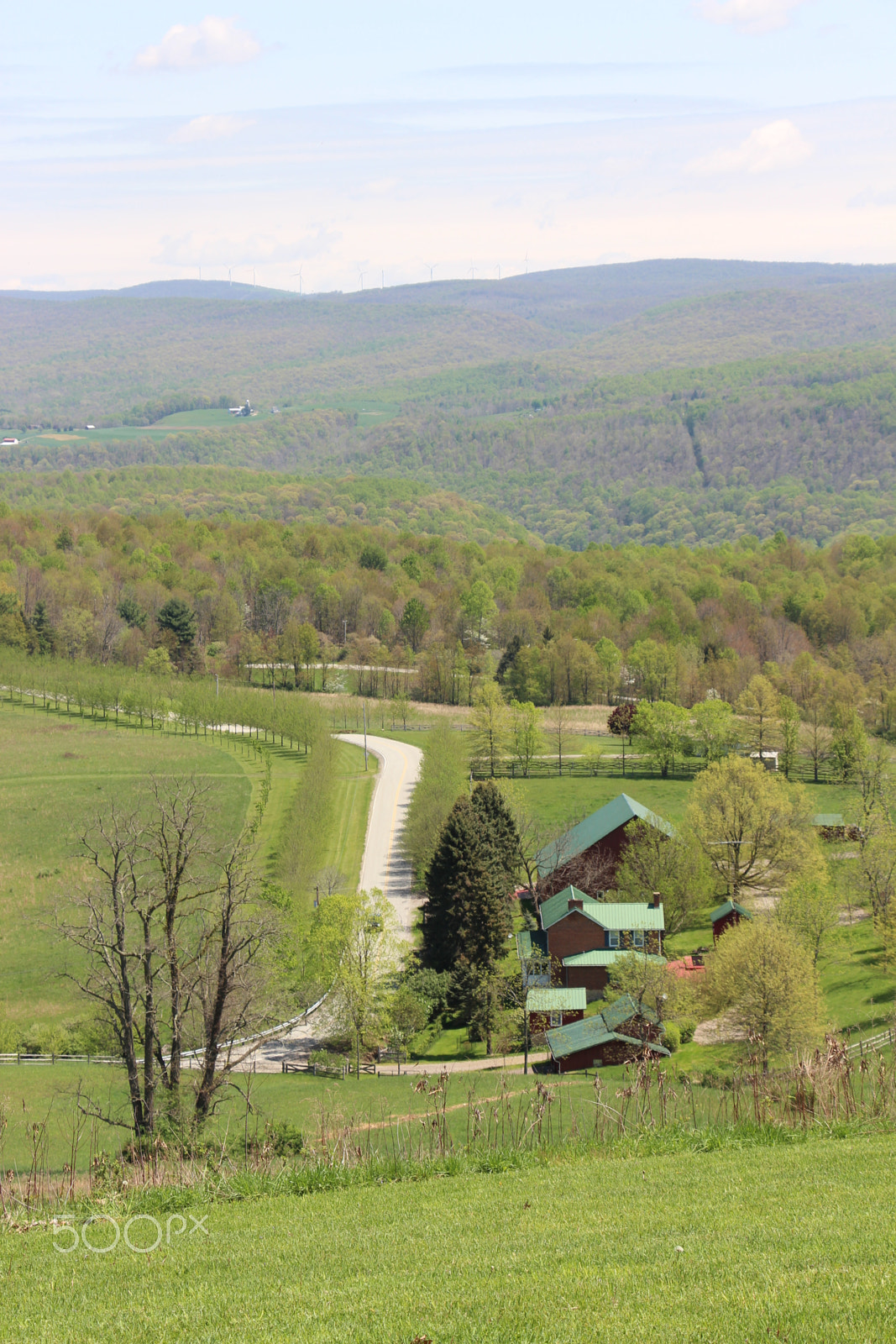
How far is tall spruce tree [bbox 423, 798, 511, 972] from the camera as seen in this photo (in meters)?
47.3

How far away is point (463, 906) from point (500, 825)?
1050 centimetres

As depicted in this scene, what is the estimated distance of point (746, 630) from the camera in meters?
140

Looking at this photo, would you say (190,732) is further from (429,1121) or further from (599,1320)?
(599,1320)

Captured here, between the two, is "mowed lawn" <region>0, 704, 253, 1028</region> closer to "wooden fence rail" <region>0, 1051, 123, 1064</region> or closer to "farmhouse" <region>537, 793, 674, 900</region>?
"wooden fence rail" <region>0, 1051, 123, 1064</region>

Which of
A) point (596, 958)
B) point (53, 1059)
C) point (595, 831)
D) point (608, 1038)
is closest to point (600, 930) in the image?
point (596, 958)

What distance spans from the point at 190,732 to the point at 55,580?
55.4 metres

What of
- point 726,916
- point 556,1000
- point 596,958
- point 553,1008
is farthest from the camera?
point 726,916

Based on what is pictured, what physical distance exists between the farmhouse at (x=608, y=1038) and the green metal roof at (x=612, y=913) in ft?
32.1

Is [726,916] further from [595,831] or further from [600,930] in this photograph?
[595,831]

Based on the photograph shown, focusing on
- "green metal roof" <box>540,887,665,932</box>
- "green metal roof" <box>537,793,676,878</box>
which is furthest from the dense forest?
"green metal roof" <box>540,887,665,932</box>

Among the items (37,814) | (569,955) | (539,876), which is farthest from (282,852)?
(37,814)

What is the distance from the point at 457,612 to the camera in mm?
153750

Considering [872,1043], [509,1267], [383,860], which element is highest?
[509,1267]

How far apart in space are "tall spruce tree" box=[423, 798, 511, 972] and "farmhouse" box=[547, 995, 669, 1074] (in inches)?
281
